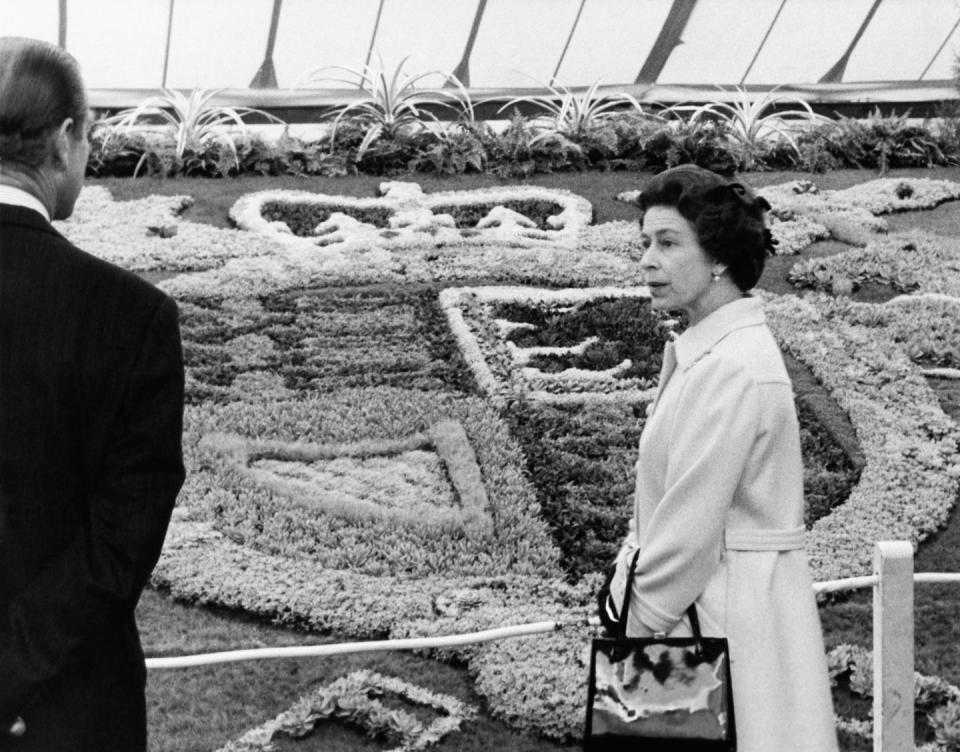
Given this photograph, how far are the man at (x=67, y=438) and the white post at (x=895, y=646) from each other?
1.95 meters

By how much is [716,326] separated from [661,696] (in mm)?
768

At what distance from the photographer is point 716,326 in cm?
307

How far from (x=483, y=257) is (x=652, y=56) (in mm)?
7328

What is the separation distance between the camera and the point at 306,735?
4445mm

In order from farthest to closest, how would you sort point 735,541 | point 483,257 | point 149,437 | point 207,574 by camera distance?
point 483,257 < point 207,574 < point 735,541 < point 149,437

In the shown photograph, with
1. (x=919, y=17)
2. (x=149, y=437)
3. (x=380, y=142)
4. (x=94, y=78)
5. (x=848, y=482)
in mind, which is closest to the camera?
(x=149, y=437)

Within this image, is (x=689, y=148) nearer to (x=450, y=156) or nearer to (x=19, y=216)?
(x=450, y=156)

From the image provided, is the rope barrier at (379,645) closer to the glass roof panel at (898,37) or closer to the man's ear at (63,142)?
the man's ear at (63,142)

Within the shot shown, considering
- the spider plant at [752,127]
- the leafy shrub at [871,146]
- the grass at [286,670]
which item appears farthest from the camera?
the leafy shrub at [871,146]

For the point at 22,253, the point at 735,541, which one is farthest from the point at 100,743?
the point at 735,541

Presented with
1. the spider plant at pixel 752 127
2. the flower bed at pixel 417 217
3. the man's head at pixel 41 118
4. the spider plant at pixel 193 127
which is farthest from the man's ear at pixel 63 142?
the spider plant at pixel 752 127

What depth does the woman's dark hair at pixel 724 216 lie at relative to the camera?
3119mm

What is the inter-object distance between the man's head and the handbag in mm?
1329

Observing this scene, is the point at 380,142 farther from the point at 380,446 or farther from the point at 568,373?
the point at 380,446
